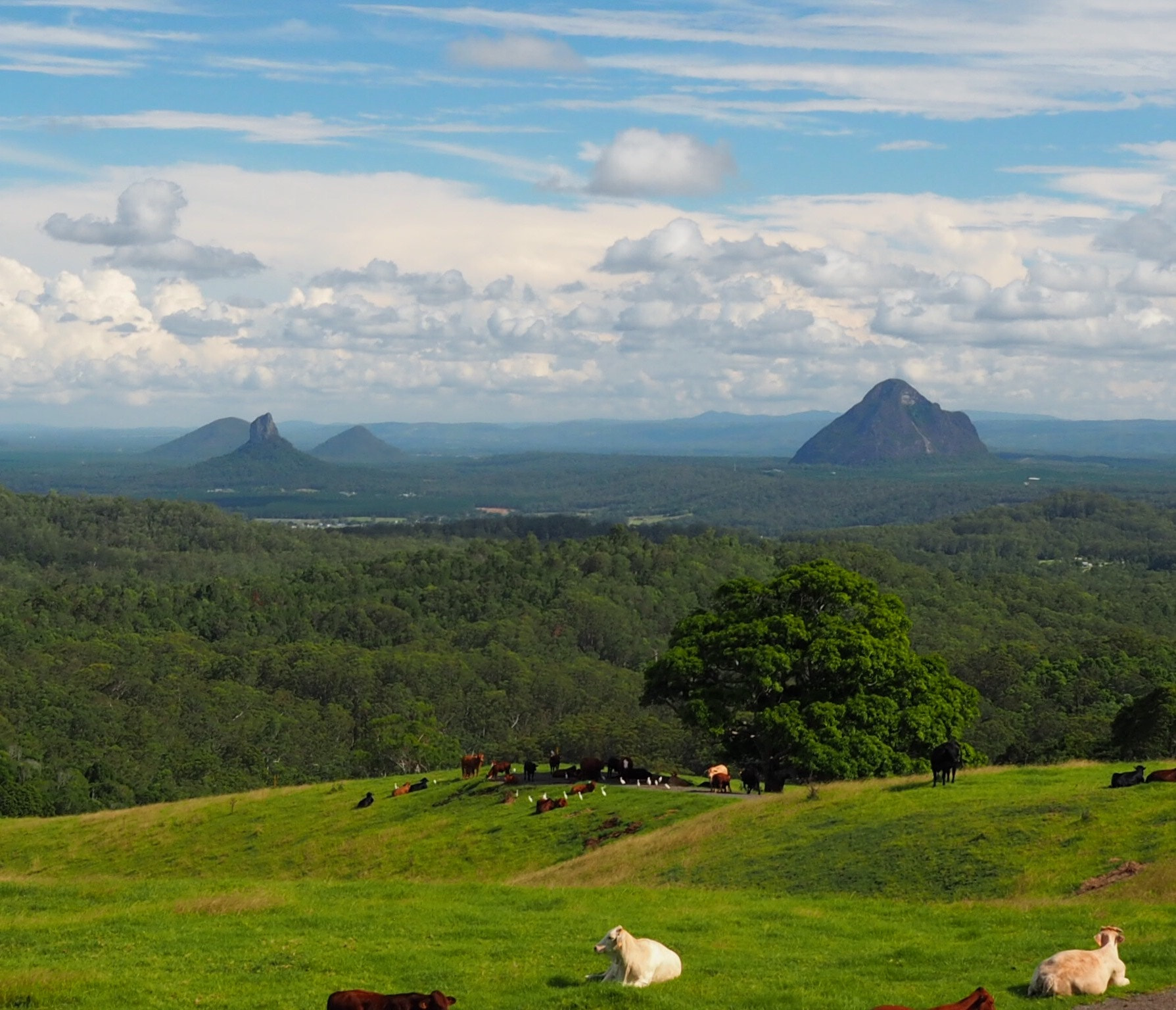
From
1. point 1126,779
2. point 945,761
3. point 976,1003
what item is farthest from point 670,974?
point 945,761

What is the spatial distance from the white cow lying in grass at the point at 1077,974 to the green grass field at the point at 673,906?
0.30 m

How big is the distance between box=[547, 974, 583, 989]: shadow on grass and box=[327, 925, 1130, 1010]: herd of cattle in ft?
0.62

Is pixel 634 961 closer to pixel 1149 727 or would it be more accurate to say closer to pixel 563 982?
pixel 563 982

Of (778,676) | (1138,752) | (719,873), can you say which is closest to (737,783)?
(778,676)

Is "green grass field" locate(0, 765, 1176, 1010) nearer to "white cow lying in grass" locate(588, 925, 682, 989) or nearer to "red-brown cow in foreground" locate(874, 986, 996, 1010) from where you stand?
"white cow lying in grass" locate(588, 925, 682, 989)

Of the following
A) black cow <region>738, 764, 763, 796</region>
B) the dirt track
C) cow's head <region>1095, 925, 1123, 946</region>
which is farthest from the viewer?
black cow <region>738, 764, 763, 796</region>

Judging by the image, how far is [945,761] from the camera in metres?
35.7

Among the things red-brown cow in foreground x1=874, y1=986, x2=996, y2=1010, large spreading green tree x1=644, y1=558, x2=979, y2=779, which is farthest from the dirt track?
large spreading green tree x1=644, y1=558, x2=979, y2=779

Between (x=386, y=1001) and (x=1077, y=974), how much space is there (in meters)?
8.46

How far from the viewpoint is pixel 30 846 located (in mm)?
49406

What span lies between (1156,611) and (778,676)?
562ft

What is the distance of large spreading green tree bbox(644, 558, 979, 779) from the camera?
43.5 meters

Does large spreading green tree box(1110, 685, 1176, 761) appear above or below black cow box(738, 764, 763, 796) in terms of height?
below

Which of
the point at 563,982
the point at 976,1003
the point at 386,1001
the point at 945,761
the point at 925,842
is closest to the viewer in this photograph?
the point at 976,1003
